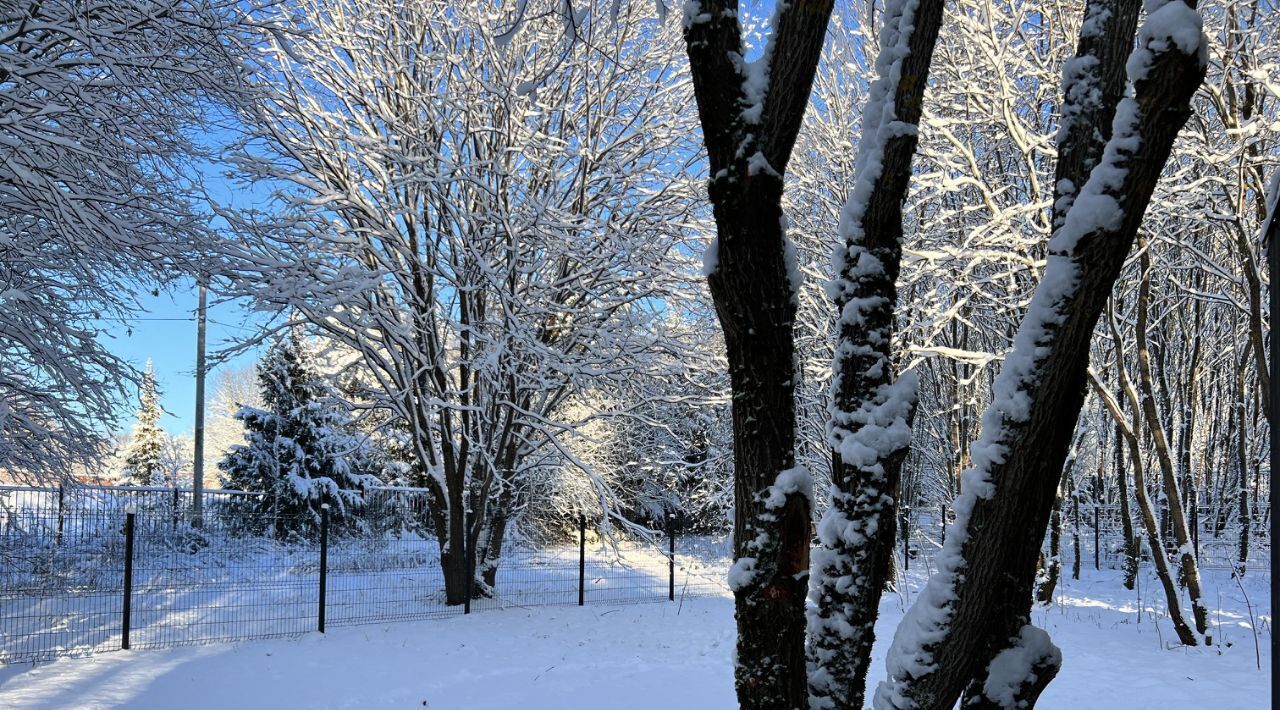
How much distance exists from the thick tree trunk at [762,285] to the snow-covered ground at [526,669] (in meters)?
4.17

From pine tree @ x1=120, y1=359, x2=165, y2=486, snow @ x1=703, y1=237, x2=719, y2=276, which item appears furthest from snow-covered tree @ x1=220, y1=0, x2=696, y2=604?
pine tree @ x1=120, y1=359, x2=165, y2=486

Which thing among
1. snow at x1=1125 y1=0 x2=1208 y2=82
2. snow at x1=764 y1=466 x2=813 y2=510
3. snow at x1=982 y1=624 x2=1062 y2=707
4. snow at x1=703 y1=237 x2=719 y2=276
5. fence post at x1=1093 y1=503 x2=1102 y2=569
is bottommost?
fence post at x1=1093 y1=503 x2=1102 y2=569

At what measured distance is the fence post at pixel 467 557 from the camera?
404 inches

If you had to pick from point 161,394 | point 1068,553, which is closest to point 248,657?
point 161,394

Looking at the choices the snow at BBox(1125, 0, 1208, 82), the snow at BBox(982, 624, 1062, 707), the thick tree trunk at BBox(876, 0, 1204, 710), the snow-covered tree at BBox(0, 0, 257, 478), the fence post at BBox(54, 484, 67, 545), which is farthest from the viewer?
the fence post at BBox(54, 484, 67, 545)

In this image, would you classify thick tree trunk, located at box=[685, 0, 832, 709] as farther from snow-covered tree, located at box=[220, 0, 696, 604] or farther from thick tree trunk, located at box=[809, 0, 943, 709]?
snow-covered tree, located at box=[220, 0, 696, 604]

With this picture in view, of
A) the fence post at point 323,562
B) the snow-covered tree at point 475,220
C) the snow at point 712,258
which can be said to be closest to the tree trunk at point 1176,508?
the snow-covered tree at point 475,220

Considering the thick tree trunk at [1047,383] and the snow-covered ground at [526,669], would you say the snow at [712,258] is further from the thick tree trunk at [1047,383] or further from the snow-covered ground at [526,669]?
the snow-covered ground at [526,669]

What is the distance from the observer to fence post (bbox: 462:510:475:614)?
33.7ft

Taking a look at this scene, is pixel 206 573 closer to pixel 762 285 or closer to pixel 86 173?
pixel 86 173

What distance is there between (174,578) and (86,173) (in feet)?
14.8

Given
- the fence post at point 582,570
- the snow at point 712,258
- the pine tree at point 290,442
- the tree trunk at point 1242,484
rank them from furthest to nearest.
Answer: the pine tree at point 290,442 → the tree trunk at point 1242,484 → the fence post at point 582,570 → the snow at point 712,258

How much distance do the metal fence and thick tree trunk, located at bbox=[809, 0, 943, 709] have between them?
Answer: 7591 millimetres

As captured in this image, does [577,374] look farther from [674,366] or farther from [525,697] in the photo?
[525,697]
